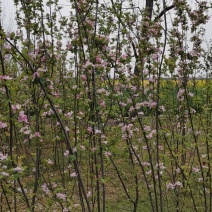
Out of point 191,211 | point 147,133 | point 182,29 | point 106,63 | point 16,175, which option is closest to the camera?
point 16,175

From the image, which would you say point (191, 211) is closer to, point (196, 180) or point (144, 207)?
point (144, 207)

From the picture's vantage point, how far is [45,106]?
3.57m

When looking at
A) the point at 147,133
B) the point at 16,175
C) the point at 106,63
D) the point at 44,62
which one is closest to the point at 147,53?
the point at 106,63

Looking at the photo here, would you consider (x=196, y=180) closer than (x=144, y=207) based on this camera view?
Yes

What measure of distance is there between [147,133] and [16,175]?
1711 millimetres

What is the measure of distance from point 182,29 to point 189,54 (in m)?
0.41

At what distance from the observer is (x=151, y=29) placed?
354 centimetres

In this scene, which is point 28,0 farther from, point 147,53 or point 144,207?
point 144,207

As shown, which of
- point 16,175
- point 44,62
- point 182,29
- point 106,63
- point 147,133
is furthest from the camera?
point 182,29

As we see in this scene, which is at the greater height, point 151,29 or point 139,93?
point 151,29

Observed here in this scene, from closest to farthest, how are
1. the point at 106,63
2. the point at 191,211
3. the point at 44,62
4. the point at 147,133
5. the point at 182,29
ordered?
the point at 44,62 < the point at 106,63 < the point at 147,133 < the point at 182,29 < the point at 191,211

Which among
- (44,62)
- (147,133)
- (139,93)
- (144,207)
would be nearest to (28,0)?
(44,62)

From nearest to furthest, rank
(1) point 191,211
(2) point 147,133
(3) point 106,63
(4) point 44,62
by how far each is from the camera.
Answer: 1. (4) point 44,62
2. (3) point 106,63
3. (2) point 147,133
4. (1) point 191,211

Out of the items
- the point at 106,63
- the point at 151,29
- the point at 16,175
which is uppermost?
the point at 151,29
